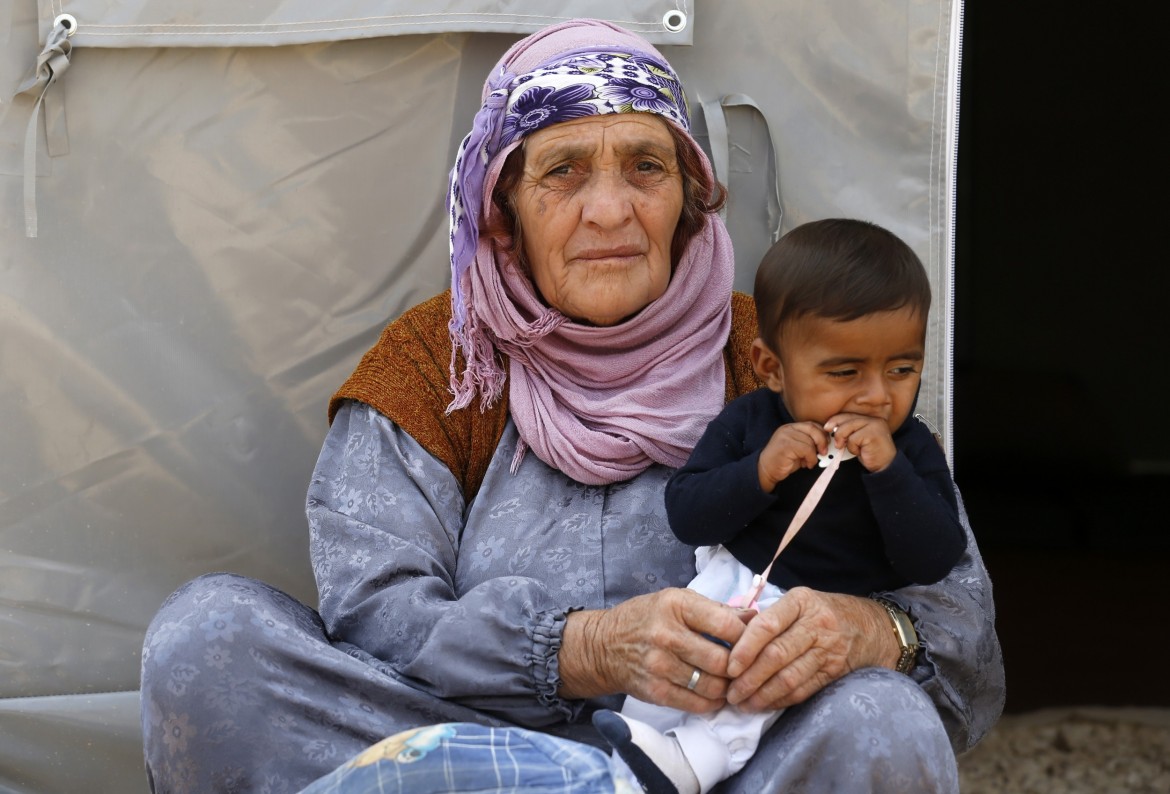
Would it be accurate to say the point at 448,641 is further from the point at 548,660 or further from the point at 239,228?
the point at 239,228

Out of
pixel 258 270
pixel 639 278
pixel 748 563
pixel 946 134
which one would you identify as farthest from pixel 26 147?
pixel 946 134

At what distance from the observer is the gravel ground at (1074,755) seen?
136 inches

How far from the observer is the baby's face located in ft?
6.45

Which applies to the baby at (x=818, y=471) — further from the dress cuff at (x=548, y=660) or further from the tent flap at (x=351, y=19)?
the tent flap at (x=351, y=19)

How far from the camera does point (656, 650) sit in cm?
203

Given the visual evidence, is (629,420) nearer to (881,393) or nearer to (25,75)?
(881,393)

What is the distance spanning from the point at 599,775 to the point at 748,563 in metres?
0.52

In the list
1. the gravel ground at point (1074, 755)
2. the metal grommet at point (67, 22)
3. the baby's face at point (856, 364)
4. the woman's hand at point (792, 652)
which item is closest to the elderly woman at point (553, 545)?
the woman's hand at point (792, 652)

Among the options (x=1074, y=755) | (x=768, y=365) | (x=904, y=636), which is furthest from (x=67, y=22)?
(x=1074, y=755)

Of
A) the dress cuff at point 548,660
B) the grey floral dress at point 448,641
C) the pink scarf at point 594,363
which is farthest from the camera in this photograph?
the pink scarf at point 594,363

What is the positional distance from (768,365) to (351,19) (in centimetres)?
131

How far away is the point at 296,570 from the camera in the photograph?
10.1ft

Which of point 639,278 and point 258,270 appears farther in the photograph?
point 258,270

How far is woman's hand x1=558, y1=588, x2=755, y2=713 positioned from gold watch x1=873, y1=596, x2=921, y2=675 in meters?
0.29
